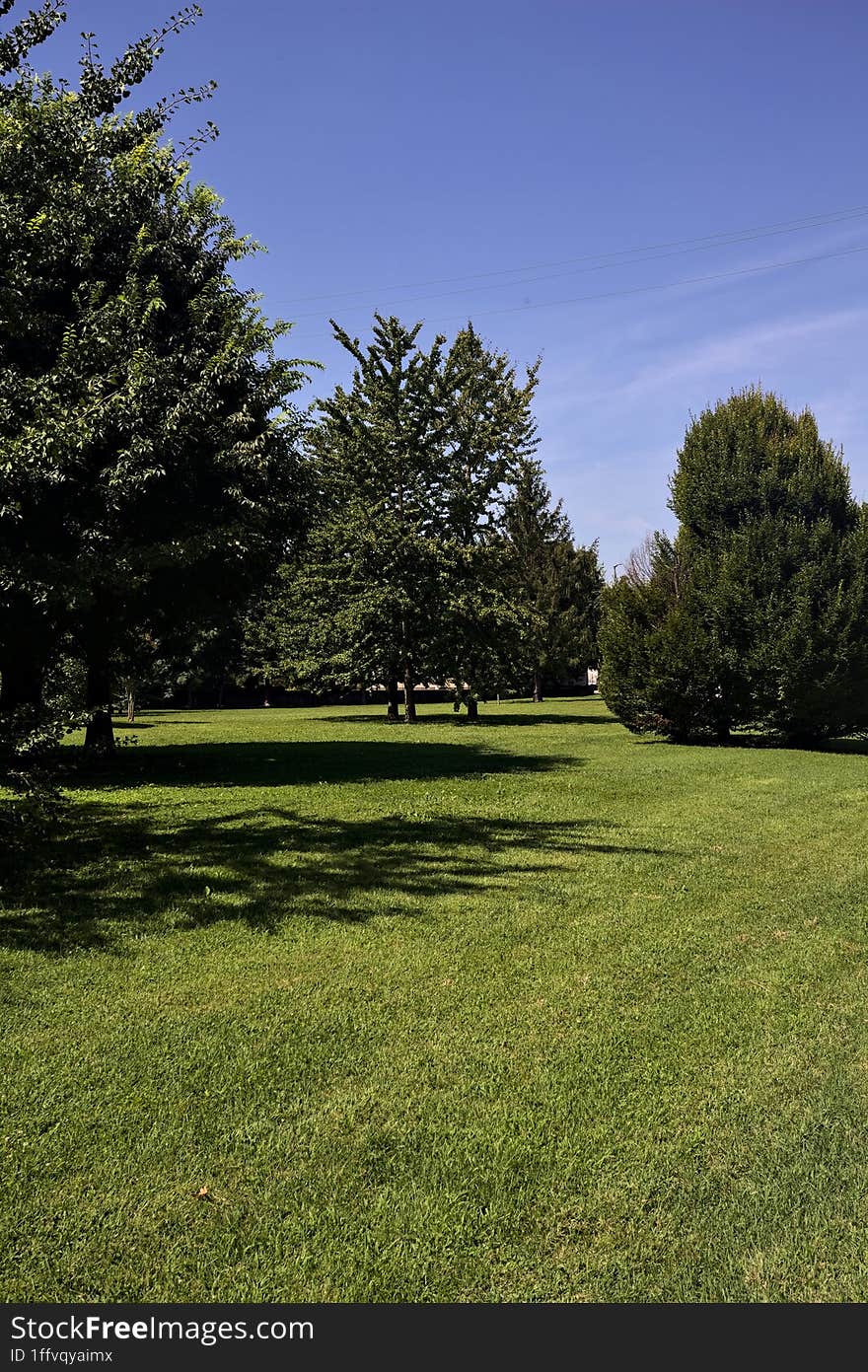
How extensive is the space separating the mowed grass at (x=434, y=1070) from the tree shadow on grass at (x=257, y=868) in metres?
0.05

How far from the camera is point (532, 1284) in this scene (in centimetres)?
270

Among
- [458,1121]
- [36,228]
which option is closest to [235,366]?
[36,228]

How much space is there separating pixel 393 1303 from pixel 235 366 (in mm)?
15520

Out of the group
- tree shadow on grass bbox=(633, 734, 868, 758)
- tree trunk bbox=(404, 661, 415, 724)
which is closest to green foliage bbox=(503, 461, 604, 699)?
tree trunk bbox=(404, 661, 415, 724)

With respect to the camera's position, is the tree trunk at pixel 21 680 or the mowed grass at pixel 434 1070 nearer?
the mowed grass at pixel 434 1070

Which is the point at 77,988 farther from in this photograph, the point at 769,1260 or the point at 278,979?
the point at 769,1260

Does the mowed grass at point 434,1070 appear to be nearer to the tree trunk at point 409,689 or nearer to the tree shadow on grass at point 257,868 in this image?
the tree shadow on grass at point 257,868

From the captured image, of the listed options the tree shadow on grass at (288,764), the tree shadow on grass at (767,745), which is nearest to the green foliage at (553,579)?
the tree shadow on grass at (767,745)

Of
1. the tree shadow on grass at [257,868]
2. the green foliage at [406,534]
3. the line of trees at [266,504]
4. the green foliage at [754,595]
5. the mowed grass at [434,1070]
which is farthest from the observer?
the green foliage at [406,534]

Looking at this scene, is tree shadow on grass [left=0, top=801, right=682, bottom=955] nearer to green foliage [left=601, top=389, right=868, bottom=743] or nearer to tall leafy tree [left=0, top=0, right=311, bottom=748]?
tall leafy tree [left=0, top=0, right=311, bottom=748]

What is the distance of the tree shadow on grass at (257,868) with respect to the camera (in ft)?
21.9

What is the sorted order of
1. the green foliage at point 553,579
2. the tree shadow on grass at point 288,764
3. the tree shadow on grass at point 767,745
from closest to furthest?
the tree shadow on grass at point 288,764
the tree shadow on grass at point 767,745
the green foliage at point 553,579

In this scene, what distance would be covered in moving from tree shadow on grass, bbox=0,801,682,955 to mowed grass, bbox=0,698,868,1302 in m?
0.05

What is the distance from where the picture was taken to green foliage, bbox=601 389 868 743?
19.5 m
